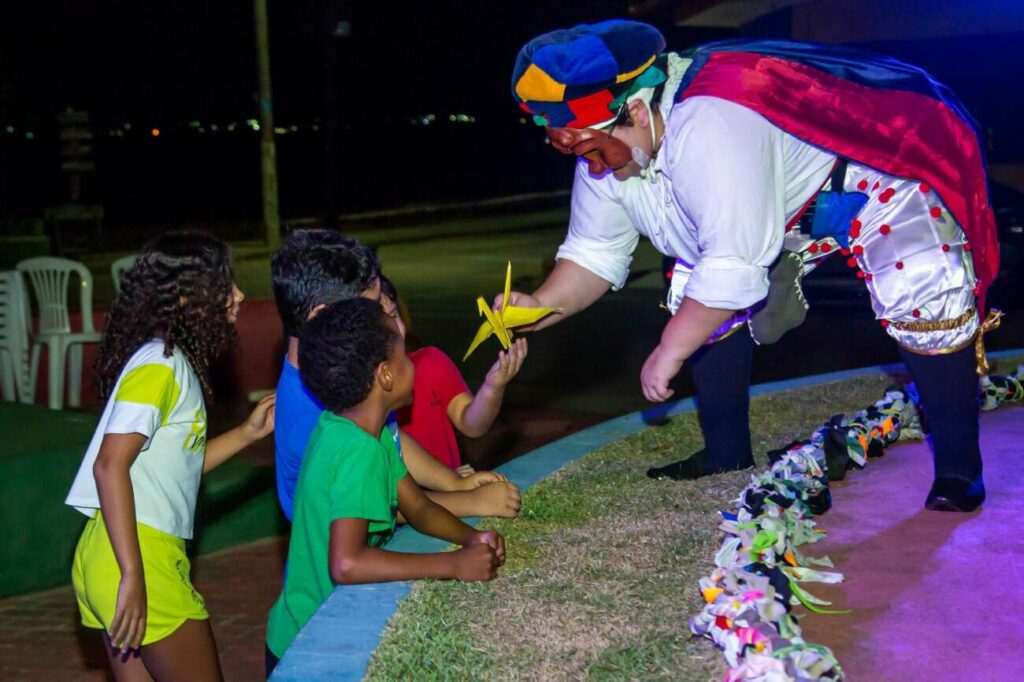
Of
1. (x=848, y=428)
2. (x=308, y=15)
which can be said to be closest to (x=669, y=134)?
(x=848, y=428)

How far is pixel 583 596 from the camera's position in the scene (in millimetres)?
3289

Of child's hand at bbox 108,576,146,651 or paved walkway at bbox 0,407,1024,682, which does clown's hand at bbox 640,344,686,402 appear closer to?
paved walkway at bbox 0,407,1024,682

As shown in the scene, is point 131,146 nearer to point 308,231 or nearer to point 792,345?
point 792,345

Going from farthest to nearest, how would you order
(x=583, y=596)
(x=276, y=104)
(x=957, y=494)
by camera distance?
(x=276, y=104), (x=957, y=494), (x=583, y=596)

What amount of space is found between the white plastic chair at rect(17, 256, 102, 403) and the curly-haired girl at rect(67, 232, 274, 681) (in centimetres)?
538

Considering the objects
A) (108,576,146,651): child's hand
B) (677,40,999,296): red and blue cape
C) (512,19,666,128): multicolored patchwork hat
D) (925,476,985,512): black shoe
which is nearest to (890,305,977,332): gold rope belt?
(677,40,999,296): red and blue cape

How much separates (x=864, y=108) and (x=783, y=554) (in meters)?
1.32

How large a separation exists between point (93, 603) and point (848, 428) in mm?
2731

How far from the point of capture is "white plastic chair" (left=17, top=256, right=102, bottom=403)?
8.38 meters

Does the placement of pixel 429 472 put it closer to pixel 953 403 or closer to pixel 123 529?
pixel 123 529

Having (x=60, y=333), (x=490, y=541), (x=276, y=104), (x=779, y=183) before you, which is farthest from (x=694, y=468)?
(x=276, y=104)

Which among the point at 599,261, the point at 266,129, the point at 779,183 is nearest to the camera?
the point at 779,183

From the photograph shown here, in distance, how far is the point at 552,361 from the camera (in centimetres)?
1042

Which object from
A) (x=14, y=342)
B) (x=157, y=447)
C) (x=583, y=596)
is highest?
(x=157, y=447)
